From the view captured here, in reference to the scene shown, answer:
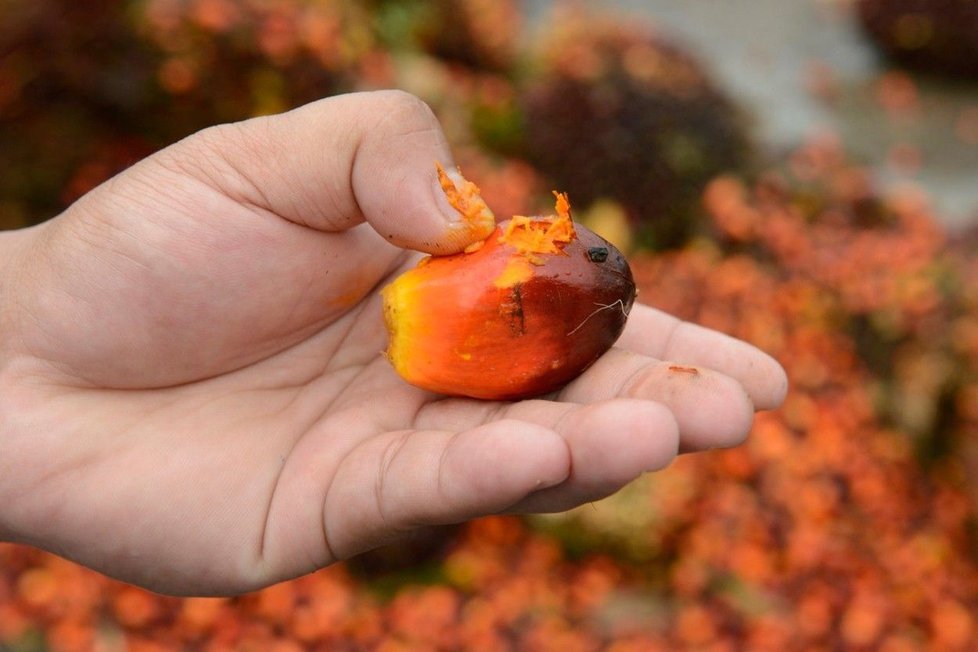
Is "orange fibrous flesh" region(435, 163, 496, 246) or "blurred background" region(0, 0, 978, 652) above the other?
"orange fibrous flesh" region(435, 163, 496, 246)

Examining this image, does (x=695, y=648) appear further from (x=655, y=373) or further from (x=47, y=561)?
(x=47, y=561)

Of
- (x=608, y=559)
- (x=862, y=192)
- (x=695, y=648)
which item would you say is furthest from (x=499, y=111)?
(x=695, y=648)

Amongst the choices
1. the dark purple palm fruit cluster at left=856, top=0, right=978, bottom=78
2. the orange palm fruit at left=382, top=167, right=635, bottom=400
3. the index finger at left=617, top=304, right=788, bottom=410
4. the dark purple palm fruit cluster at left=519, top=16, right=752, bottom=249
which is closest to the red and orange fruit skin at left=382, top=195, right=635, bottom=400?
the orange palm fruit at left=382, top=167, right=635, bottom=400

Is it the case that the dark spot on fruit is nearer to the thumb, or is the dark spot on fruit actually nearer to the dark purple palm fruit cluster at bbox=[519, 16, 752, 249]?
the thumb

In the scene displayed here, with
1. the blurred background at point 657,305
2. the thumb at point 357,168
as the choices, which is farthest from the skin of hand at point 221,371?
the blurred background at point 657,305

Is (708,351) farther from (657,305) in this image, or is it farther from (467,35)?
(467,35)

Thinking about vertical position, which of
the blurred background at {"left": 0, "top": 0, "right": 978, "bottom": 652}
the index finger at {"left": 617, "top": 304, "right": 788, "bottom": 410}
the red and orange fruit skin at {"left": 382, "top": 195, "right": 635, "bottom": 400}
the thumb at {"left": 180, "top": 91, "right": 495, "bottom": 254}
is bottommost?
the blurred background at {"left": 0, "top": 0, "right": 978, "bottom": 652}

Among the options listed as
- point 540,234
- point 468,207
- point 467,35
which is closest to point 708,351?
point 540,234
